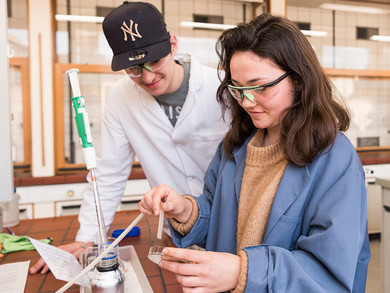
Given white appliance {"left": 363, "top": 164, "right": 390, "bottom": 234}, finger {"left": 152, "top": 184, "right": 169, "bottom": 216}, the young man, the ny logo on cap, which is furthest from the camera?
white appliance {"left": 363, "top": 164, "right": 390, "bottom": 234}

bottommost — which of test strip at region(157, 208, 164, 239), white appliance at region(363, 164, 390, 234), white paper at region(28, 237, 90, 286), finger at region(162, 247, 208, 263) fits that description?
white appliance at region(363, 164, 390, 234)

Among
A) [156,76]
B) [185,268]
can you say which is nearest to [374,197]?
[156,76]

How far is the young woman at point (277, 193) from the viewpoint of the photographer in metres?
0.75

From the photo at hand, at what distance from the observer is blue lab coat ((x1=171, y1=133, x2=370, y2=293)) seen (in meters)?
0.75

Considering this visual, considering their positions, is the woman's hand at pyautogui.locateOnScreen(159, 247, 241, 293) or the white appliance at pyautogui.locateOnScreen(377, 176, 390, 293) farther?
the white appliance at pyautogui.locateOnScreen(377, 176, 390, 293)

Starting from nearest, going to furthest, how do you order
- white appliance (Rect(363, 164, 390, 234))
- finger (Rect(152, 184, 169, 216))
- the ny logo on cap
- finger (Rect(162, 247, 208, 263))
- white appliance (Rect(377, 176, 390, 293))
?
finger (Rect(162, 247, 208, 263)) → finger (Rect(152, 184, 169, 216)) → the ny logo on cap → white appliance (Rect(377, 176, 390, 293)) → white appliance (Rect(363, 164, 390, 234))

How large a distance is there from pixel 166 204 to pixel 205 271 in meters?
0.33

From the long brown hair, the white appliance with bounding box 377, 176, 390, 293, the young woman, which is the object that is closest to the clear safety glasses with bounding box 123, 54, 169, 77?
the young woman

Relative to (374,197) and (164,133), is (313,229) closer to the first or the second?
(164,133)

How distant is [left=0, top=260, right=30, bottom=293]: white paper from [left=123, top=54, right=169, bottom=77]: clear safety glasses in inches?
31.1

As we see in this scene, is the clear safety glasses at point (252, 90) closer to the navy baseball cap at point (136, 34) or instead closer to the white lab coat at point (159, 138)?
the navy baseball cap at point (136, 34)

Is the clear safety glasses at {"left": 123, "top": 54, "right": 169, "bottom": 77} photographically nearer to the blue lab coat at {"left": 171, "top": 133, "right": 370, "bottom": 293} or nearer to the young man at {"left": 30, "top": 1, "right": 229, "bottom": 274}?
the young man at {"left": 30, "top": 1, "right": 229, "bottom": 274}

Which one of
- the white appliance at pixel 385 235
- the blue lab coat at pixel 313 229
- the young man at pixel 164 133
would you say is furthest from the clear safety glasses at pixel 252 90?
the white appliance at pixel 385 235

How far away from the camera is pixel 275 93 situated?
951 mm
